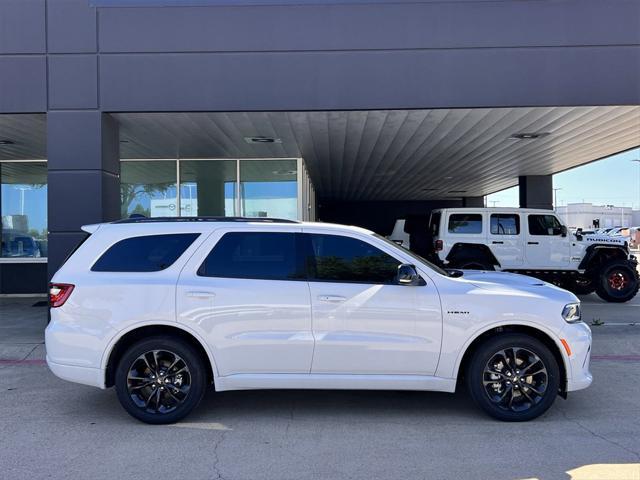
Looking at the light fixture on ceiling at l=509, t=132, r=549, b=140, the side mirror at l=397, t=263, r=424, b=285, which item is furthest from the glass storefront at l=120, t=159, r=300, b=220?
the side mirror at l=397, t=263, r=424, b=285

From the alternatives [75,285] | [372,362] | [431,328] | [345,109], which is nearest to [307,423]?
[372,362]

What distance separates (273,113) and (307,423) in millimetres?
5021

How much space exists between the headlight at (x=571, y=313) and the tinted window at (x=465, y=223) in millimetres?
6878

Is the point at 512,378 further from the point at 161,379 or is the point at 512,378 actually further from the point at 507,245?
the point at 507,245

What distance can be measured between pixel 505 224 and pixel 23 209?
1126 cm

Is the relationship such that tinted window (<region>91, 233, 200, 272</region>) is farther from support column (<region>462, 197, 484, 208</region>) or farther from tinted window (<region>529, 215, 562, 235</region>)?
support column (<region>462, 197, 484, 208</region>)

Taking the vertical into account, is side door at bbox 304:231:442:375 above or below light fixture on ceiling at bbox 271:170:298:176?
below

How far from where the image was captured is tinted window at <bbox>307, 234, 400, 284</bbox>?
498cm

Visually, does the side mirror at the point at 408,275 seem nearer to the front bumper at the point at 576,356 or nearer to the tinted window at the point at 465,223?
the front bumper at the point at 576,356

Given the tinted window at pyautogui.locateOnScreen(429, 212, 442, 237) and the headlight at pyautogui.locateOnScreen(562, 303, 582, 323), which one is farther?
the tinted window at pyautogui.locateOnScreen(429, 212, 442, 237)

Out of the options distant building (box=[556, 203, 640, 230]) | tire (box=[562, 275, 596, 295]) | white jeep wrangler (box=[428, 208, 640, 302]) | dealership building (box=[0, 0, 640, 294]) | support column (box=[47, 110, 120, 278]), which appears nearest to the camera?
dealership building (box=[0, 0, 640, 294])

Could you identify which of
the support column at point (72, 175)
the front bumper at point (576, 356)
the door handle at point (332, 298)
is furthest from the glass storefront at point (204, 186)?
the front bumper at point (576, 356)

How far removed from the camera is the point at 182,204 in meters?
12.8

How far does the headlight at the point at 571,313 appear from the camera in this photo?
4.95 meters
